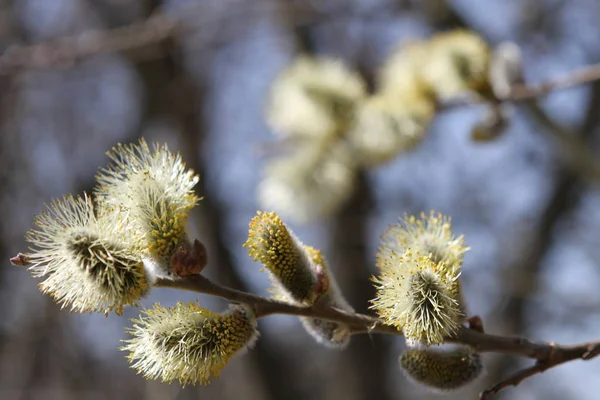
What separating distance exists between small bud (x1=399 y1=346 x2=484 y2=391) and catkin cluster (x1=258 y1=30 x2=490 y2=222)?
3.37 feet

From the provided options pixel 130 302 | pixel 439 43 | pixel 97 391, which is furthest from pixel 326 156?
pixel 97 391

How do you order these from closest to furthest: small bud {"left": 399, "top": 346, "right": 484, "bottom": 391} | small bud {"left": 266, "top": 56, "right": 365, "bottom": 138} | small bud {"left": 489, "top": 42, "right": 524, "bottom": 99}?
small bud {"left": 399, "top": 346, "right": 484, "bottom": 391} → small bud {"left": 489, "top": 42, "right": 524, "bottom": 99} → small bud {"left": 266, "top": 56, "right": 365, "bottom": 138}

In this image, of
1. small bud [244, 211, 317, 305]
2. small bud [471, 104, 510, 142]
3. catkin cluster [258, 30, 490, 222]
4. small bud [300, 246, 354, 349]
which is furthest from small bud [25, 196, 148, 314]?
small bud [471, 104, 510, 142]

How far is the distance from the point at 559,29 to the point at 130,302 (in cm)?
359

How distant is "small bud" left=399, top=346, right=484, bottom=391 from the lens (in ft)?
3.67

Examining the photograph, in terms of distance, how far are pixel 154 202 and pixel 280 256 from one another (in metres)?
0.22

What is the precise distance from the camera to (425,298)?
1.02 meters

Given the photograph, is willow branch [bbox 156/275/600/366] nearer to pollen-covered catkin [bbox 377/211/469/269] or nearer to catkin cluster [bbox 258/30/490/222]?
pollen-covered catkin [bbox 377/211/469/269]

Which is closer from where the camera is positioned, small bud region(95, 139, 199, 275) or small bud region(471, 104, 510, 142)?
small bud region(95, 139, 199, 275)

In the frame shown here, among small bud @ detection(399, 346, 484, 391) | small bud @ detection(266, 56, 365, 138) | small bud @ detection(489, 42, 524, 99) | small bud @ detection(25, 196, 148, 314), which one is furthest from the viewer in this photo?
small bud @ detection(266, 56, 365, 138)

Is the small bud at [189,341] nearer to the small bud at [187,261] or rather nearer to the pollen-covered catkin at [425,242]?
the small bud at [187,261]

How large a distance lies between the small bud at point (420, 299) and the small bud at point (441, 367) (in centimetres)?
7

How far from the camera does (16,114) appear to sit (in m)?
4.61

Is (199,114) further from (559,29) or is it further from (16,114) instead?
(559,29)
